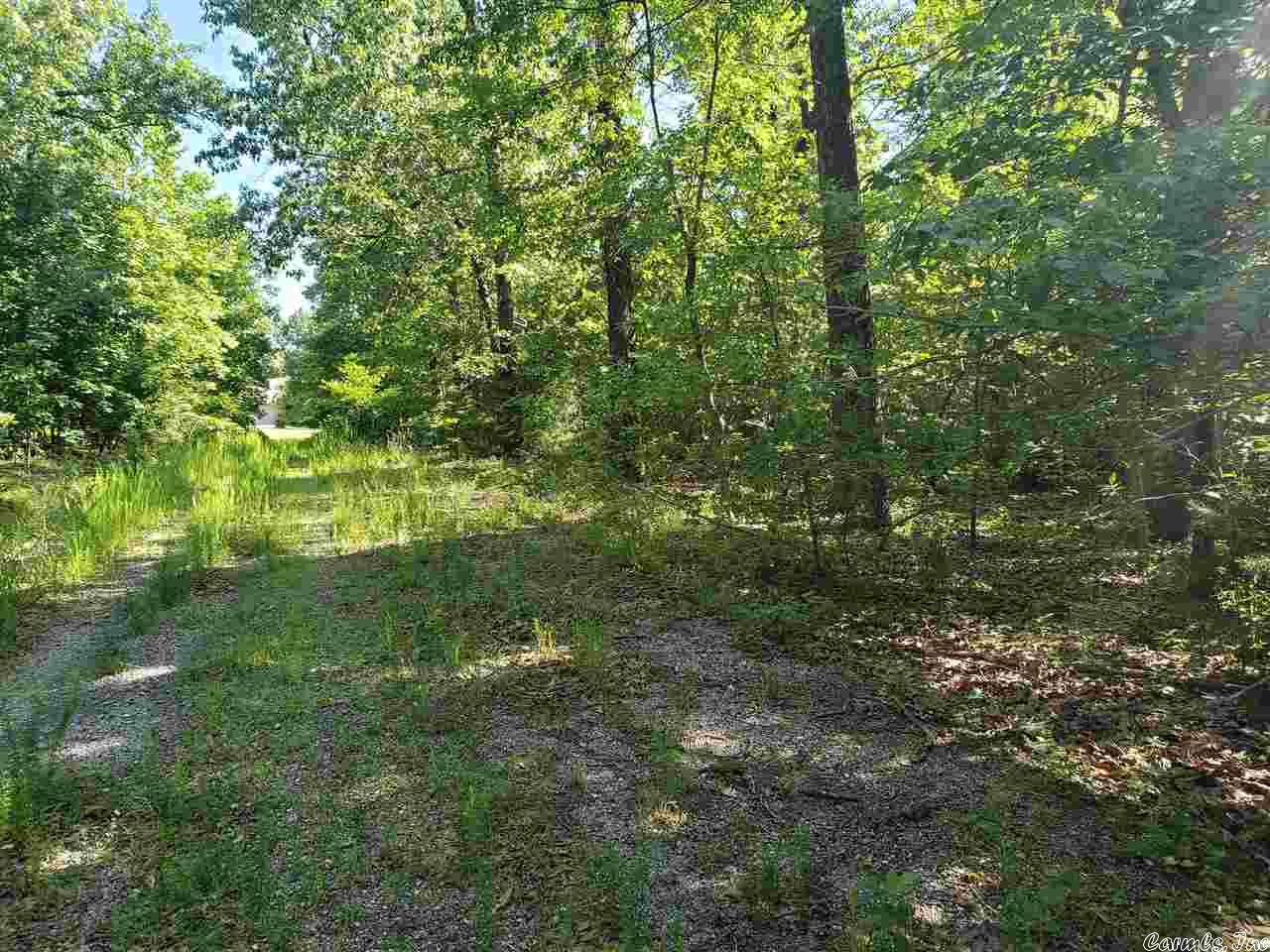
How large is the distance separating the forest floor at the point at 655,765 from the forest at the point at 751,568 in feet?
0.08

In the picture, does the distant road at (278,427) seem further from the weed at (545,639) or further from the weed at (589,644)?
the weed at (589,644)

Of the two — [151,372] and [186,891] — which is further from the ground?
[151,372]

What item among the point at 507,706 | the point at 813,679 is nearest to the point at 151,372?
the point at 507,706

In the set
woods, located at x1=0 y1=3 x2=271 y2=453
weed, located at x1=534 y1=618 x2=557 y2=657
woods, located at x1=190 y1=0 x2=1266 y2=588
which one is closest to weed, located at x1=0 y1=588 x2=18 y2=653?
weed, located at x1=534 y1=618 x2=557 y2=657

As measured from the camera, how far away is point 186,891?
259 cm

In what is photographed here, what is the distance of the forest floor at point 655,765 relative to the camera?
8.24 feet

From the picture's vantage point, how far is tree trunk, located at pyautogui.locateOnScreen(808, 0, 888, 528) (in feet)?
15.9

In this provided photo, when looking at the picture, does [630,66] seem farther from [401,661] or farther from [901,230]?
[401,661]

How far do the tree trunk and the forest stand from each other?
0.18ft

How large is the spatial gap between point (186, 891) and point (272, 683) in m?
1.92

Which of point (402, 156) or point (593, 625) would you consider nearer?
point (593, 625)

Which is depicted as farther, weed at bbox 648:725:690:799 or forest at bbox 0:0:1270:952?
weed at bbox 648:725:690:799

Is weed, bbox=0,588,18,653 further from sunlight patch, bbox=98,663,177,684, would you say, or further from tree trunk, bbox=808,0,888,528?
tree trunk, bbox=808,0,888,528

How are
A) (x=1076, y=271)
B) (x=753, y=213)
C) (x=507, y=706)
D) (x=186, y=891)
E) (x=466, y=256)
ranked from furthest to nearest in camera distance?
(x=466, y=256) < (x=753, y=213) < (x=507, y=706) < (x=1076, y=271) < (x=186, y=891)
